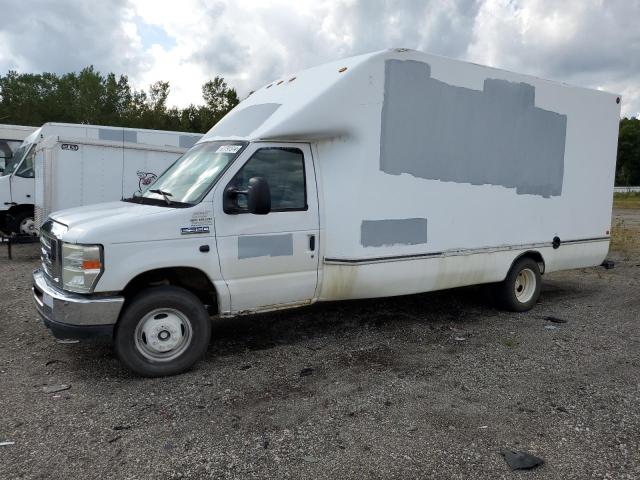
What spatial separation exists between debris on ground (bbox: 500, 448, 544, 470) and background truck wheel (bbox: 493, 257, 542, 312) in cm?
381

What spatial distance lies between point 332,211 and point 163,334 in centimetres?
203

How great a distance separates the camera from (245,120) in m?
5.87

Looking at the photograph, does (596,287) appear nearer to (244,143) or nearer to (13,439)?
(244,143)

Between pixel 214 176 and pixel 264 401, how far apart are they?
211 cm

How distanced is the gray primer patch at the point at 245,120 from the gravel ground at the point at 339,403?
226 cm

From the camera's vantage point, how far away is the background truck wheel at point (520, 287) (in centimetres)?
721

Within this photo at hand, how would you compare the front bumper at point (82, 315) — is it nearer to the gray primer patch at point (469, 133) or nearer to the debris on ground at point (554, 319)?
the gray primer patch at point (469, 133)

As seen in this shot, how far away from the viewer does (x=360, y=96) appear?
18.4ft

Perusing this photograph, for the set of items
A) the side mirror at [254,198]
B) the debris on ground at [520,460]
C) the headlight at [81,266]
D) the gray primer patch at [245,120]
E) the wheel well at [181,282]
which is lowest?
the debris on ground at [520,460]

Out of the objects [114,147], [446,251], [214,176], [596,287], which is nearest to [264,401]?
[214,176]

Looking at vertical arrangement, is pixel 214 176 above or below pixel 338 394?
above

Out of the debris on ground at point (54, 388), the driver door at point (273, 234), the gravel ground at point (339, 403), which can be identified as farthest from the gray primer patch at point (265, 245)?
the debris on ground at point (54, 388)

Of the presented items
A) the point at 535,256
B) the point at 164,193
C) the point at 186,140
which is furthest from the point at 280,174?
the point at 186,140

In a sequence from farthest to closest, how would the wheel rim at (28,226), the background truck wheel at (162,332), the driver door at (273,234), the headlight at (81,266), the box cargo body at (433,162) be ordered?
the wheel rim at (28,226) < the box cargo body at (433,162) < the driver door at (273,234) < the background truck wheel at (162,332) < the headlight at (81,266)
